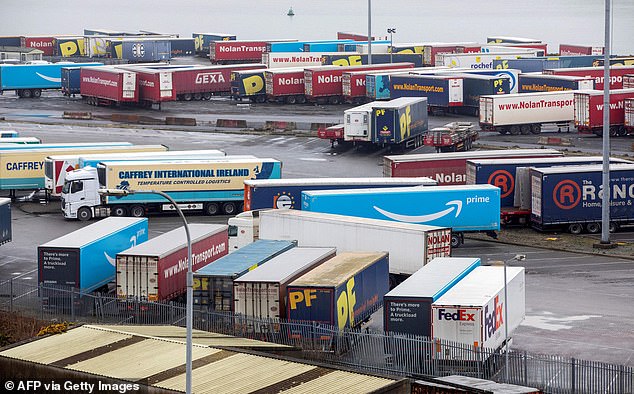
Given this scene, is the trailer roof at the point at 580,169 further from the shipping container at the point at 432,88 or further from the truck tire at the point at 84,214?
the shipping container at the point at 432,88

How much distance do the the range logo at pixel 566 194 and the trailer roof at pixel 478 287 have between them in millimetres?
18018

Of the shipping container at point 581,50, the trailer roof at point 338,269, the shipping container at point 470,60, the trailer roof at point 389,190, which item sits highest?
the shipping container at point 581,50

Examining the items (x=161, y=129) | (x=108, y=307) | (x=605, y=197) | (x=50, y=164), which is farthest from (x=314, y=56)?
(x=108, y=307)

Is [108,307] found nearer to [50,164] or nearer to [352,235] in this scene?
[352,235]

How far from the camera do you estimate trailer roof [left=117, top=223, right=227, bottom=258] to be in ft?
146

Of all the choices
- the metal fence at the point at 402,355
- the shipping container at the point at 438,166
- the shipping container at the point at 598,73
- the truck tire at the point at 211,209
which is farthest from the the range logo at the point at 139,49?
the metal fence at the point at 402,355

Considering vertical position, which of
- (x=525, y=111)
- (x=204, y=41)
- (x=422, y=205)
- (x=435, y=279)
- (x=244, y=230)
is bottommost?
(x=244, y=230)

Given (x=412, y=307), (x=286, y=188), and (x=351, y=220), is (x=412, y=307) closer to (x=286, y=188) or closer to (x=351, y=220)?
(x=351, y=220)

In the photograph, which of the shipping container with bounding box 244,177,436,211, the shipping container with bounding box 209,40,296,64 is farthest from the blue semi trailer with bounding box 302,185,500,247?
the shipping container with bounding box 209,40,296,64

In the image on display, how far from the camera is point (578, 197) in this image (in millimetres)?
59344

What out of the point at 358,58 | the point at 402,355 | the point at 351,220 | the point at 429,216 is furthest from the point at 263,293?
the point at 358,58

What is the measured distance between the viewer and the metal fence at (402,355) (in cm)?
3425

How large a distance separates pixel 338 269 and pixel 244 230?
1210 cm

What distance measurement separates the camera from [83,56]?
162 meters
